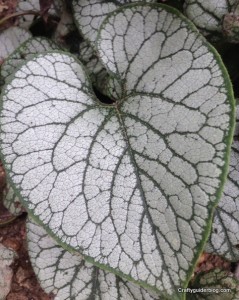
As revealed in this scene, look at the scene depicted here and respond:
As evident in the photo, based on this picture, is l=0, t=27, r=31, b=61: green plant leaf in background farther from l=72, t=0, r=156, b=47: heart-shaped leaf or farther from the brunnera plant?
the brunnera plant

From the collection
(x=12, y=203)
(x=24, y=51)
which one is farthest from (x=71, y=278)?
(x=24, y=51)

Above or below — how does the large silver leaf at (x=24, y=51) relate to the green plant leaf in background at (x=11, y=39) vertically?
below

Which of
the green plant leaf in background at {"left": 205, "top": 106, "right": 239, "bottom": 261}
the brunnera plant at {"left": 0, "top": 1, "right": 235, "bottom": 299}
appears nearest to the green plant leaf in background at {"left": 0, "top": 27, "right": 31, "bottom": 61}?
the brunnera plant at {"left": 0, "top": 1, "right": 235, "bottom": 299}

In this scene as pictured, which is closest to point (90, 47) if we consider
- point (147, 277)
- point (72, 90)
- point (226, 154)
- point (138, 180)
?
point (72, 90)

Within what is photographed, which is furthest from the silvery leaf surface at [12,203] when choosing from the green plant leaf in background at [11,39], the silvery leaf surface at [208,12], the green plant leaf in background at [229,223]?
the silvery leaf surface at [208,12]

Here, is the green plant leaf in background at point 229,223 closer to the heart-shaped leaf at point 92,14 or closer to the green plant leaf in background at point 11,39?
the heart-shaped leaf at point 92,14

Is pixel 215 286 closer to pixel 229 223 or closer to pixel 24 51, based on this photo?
pixel 229 223
